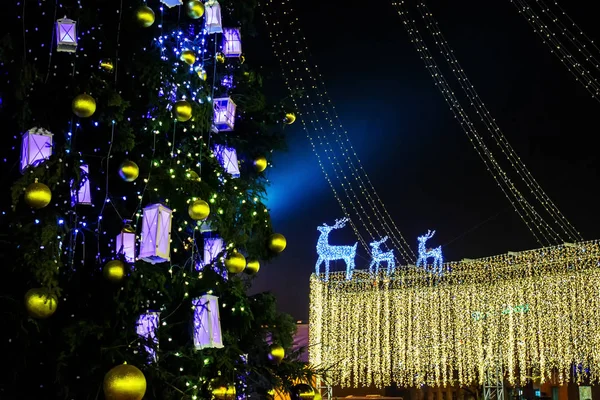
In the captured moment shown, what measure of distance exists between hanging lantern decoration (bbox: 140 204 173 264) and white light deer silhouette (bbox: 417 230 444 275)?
10.2 meters

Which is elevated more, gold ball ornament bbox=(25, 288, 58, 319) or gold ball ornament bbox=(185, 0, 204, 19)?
gold ball ornament bbox=(185, 0, 204, 19)

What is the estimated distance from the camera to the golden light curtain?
38.4ft

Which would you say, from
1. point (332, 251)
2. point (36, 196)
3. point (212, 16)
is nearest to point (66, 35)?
point (36, 196)

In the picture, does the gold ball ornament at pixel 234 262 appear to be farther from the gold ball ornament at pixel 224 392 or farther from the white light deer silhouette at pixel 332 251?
the white light deer silhouette at pixel 332 251

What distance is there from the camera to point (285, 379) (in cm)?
382

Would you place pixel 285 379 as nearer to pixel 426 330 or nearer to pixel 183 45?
pixel 183 45

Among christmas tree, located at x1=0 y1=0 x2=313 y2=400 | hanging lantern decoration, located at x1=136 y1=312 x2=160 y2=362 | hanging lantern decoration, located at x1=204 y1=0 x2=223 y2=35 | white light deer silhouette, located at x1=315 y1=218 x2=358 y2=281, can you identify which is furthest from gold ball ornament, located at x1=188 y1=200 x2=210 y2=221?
white light deer silhouette, located at x1=315 y1=218 x2=358 y2=281

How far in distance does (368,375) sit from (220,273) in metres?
11.8

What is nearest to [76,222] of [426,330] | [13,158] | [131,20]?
[13,158]

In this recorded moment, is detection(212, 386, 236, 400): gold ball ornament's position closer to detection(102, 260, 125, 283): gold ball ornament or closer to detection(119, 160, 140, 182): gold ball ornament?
detection(102, 260, 125, 283): gold ball ornament

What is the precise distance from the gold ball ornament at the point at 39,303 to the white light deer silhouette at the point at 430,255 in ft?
35.6

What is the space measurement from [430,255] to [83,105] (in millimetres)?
10857

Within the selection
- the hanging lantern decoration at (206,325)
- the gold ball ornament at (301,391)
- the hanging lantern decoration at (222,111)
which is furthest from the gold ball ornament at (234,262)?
the hanging lantern decoration at (222,111)

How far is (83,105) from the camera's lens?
3109mm
